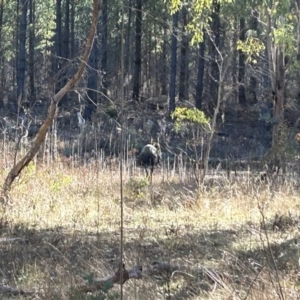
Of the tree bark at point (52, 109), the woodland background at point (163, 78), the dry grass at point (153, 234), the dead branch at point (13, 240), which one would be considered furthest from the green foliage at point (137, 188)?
the woodland background at point (163, 78)

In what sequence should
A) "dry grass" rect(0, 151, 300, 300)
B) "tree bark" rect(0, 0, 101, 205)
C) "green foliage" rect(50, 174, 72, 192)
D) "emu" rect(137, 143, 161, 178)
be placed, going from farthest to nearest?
"emu" rect(137, 143, 161, 178) < "green foliage" rect(50, 174, 72, 192) < "tree bark" rect(0, 0, 101, 205) < "dry grass" rect(0, 151, 300, 300)

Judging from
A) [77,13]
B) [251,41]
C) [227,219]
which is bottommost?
[227,219]

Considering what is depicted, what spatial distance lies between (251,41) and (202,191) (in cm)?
436

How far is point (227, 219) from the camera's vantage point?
9.05 m

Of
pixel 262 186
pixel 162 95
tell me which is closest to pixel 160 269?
pixel 262 186

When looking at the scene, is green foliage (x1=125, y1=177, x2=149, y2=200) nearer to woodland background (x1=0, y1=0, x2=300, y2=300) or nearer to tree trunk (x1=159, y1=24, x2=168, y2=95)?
woodland background (x1=0, y1=0, x2=300, y2=300)

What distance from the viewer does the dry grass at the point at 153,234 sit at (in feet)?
17.5

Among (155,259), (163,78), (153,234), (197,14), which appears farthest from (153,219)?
(163,78)

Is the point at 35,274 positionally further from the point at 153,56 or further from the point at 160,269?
the point at 153,56

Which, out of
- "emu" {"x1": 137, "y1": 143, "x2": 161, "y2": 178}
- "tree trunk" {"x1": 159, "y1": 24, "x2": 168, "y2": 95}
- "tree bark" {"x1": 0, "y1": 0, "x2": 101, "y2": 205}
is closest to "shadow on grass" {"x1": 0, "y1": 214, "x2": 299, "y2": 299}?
"tree bark" {"x1": 0, "y1": 0, "x2": 101, "y2": 205}

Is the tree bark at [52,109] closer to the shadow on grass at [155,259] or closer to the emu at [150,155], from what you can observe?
the shadow on grass at [155,259]

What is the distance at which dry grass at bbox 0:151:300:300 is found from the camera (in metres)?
5.33

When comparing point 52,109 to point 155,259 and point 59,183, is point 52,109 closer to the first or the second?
point 59,183

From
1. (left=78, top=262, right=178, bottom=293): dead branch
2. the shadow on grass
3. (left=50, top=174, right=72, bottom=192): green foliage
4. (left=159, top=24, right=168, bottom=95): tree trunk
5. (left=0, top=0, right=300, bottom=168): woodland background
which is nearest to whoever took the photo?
(left=78, top=262, right=178, bottom=293): dead branch
